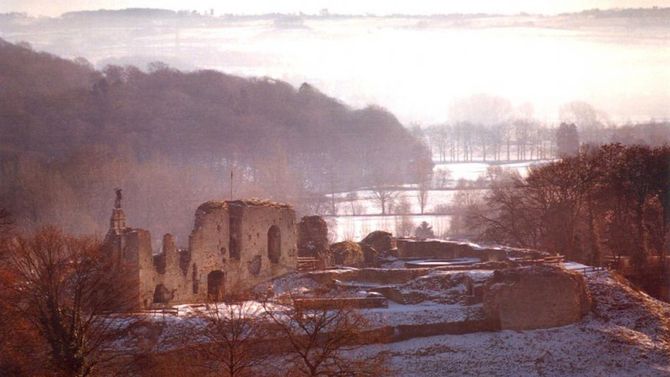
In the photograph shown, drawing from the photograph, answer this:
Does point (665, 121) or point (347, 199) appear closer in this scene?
point (347, 199)

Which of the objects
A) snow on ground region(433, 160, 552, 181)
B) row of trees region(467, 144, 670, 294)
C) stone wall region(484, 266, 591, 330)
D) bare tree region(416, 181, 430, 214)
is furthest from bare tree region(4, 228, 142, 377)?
snow on ground region(433, 160, 552, 181)

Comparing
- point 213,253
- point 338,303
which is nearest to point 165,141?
point 213,253

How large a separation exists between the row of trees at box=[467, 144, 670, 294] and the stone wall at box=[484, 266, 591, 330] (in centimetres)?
1427

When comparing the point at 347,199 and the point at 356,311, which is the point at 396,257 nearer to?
the point at 356,311

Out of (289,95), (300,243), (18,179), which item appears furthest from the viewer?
→ (289,95)

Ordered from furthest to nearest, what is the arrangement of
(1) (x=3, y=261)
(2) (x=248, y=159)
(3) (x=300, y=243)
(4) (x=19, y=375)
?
(2) (x=248, y=159) → (3) (x=300, y=243) → (1) (x=3, y=261) → (4) (x=19, y=375)

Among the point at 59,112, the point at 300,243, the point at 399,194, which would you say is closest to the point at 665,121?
the point at 399,194

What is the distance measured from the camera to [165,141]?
104875mm

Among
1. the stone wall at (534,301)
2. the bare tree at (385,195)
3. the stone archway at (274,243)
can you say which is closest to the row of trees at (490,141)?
the bare tree at (385,195)

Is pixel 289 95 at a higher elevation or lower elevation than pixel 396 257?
higher

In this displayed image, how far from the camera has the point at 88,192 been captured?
79.6 metres

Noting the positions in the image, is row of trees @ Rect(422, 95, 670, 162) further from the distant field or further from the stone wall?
the stone wall

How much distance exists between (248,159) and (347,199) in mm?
10911

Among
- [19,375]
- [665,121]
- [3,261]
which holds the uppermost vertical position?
[665,121]
